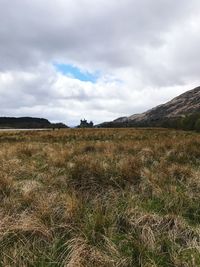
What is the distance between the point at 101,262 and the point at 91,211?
1.71 meters

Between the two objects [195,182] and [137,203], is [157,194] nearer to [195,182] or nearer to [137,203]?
[137,203]

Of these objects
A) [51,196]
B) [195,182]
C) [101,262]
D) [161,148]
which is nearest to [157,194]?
[195,182]

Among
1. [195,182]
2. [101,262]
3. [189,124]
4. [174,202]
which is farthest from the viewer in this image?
[189,124]

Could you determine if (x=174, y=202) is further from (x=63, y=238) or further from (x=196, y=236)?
(x=63, y=238)

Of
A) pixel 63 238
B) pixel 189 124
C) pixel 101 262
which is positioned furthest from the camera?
pixel 189 124

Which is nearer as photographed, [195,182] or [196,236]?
[196,236]

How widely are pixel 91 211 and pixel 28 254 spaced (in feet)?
5.15

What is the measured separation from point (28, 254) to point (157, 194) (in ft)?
10.2

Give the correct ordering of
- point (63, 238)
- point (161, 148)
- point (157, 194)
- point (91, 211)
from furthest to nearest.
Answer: point (161, 148)
point (157, 194)
point (91, 211)
point (63, 238)

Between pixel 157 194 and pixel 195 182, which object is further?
pixel 195 182

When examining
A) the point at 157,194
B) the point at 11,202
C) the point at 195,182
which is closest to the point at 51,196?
the point at 11,202

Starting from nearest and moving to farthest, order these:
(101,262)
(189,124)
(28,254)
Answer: (101,262)
(28,254)
(189,124)

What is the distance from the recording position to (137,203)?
20.6 ft

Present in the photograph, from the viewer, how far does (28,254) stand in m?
4.45
